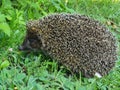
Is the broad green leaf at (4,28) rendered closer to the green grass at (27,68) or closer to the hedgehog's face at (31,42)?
the green grass at (27,68)

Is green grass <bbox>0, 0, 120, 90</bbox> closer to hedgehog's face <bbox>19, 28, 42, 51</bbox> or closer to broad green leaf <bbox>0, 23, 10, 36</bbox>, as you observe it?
broad green leaf <bbox>0, 23, 10, 36</bbox>

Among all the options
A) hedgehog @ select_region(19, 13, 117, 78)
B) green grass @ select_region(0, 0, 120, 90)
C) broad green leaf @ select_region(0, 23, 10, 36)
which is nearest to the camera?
green grass @ select_region(0, 0, 120, 90)

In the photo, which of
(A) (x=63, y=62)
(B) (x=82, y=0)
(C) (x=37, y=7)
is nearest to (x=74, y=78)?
(A) (x=63, y=62)

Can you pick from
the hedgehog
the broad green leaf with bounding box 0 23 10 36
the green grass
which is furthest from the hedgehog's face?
the broad green leaf with bounding box 0 23 10 36

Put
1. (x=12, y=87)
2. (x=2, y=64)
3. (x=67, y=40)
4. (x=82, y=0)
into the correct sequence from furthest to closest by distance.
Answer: (x=82, y=0)
(x=67, y=40)
(x=2, y=64)
(x=12, y=87)

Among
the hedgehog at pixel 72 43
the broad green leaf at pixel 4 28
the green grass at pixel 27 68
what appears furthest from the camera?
the hedgehog at pixel 72 43

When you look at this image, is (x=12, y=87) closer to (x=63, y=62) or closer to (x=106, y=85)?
(x=63, y=62)

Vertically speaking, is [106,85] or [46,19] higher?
[46,19]


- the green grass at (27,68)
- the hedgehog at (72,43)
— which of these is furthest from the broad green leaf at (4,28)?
the hedgehog at (72,43)
